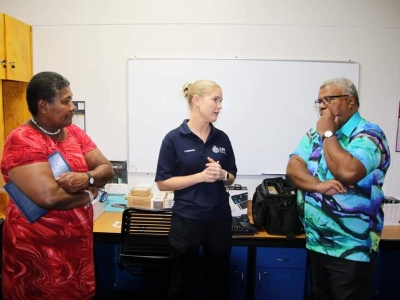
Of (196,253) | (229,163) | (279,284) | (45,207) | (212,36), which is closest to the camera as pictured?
(45,207)

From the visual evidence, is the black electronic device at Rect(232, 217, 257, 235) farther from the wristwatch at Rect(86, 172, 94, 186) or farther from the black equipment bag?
the wristwatch at Rect(86, 172, 94, 186)

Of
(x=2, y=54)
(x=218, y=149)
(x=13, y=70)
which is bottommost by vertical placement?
(x=218, y=149)

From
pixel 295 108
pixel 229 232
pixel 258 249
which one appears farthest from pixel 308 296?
pixel 295 108

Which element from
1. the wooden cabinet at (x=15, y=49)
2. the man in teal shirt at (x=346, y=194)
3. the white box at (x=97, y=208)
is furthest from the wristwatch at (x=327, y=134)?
the wooden cabinet at (x=15, y=49)

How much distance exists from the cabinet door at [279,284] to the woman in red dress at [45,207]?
134 centimetres

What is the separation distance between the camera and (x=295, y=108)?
108 inches

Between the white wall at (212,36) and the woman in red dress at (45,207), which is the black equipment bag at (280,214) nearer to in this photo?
the white wall at (212,36)

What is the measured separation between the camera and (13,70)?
250 cm

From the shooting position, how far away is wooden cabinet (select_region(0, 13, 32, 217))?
7.91 ft

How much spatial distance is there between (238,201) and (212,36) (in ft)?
5.02

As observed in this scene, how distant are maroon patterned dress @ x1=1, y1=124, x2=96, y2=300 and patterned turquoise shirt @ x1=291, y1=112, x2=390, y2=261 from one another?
4.19ft

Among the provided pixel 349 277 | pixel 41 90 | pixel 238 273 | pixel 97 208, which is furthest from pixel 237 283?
pixel 41 90

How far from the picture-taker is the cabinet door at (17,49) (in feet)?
8.02

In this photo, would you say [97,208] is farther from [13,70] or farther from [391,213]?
[391,213]
